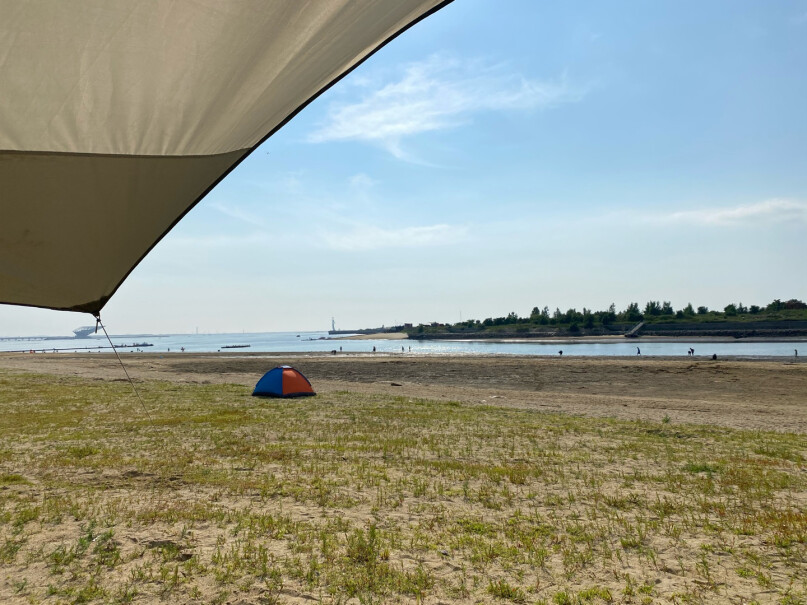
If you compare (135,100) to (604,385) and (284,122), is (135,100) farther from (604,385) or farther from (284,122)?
(604,385)

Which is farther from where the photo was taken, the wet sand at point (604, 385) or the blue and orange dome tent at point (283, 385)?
the blue and orange dome tent at point (283, 385)

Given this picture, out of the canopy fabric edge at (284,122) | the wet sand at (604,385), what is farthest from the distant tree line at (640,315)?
the canopy fabric edge at (284,122)

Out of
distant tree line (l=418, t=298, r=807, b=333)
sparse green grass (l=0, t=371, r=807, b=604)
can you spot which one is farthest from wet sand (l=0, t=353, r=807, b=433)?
distant tree line (l=418, t=298, r=807, b=333)

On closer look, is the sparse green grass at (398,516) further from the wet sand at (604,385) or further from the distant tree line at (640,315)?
the distant tree line at (640,315)

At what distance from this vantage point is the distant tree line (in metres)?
124

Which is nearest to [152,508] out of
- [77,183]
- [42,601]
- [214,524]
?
[214,524]

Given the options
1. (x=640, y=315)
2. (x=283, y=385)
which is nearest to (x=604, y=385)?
(x=283, y=385)

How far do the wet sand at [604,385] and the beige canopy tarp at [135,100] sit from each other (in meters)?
18.9

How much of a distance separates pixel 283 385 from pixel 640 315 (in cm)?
14026

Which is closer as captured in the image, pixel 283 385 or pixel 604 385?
pixel 283 385

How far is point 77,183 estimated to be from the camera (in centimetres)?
307

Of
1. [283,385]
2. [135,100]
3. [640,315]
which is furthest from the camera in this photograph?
[640,315]

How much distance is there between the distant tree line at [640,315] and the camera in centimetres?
12375

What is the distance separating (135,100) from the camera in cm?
276
